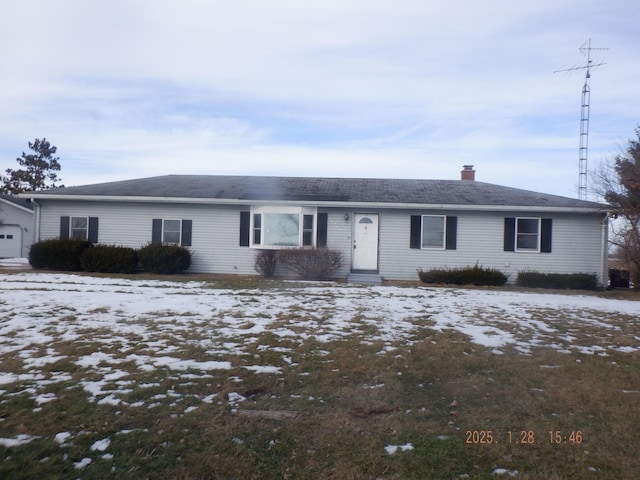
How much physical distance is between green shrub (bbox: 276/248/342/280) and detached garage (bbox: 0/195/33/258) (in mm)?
18126

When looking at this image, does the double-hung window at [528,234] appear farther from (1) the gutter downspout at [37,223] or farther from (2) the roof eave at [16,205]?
(2) the roof eave at [16,205]

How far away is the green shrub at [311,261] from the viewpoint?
1536cm

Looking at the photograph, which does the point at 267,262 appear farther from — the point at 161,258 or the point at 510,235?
the point at 510,235

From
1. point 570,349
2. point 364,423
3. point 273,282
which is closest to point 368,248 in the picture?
point 273,282

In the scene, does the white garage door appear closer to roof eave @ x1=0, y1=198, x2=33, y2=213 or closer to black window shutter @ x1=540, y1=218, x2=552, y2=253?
roof eave @ x1=0, y1=198, x2=33, y2=213

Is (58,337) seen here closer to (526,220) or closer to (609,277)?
(526,220)

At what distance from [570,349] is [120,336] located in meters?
6.18

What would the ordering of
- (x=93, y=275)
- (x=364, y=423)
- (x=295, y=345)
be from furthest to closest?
(x=93, y=275) < (x=295, y=345) < (x=364, y=423)

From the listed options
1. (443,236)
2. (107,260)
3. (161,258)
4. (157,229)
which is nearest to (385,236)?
(443,236)

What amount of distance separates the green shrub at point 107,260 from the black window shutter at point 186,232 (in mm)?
1851

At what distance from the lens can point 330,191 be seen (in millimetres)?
17766

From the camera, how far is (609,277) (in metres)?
17.0

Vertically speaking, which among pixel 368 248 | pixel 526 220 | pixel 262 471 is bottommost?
pixel 262 471

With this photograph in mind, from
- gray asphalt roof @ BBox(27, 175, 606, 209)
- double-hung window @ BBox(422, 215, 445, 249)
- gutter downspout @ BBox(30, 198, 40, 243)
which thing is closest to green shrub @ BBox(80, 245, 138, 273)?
gray asphalt roof @ BBox(27, 175, 606, 209)
